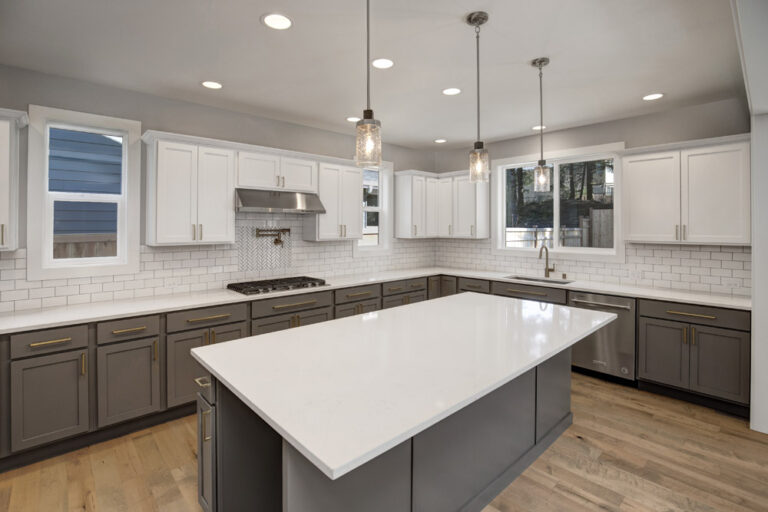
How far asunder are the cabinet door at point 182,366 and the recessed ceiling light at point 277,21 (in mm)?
2310

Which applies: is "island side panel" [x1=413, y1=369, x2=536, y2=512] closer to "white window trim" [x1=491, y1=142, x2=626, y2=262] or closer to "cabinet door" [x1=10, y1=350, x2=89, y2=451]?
"cabinet door" [x1=10, y1=350, x2=89, y2=451]

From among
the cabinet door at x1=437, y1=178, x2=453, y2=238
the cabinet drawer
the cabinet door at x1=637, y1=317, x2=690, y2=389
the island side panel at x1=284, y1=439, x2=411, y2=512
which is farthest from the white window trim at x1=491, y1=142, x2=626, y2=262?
the island side panel at x1=284, y1=439, x2=411, y2=512

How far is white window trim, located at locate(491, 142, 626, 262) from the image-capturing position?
437 cm

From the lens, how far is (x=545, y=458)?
8.73 feet

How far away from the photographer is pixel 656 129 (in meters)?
4.07

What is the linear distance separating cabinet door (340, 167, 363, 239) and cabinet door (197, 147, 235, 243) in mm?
1302

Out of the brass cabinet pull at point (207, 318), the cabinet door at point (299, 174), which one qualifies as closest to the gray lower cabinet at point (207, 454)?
the brass cabinet pull at point (207, 318)

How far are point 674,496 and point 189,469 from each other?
9.50 feet

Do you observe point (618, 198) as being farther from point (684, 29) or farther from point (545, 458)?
point (545, 458)

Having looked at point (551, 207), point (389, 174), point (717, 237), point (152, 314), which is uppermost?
point (389, 174)

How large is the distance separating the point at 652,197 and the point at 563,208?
1.18 m

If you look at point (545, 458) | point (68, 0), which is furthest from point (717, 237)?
point (68, 0)

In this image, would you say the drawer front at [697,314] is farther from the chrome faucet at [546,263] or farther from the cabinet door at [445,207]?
the cabinet door at [445,207]

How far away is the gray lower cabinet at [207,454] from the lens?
6.10ft
